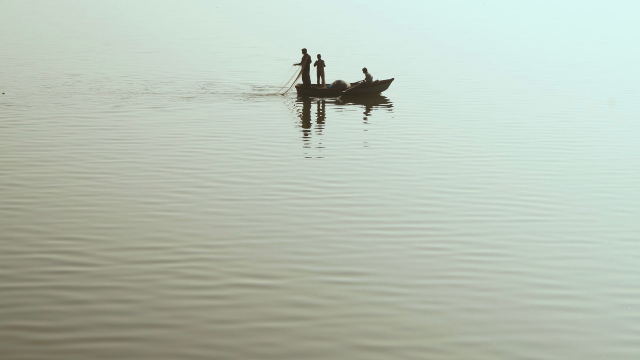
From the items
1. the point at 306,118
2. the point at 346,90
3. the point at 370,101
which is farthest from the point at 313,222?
the point at 370,101

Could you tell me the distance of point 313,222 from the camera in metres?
12.8

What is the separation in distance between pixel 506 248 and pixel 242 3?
9922 cm

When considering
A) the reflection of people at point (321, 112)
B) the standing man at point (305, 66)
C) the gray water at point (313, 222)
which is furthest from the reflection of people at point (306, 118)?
the standing man at point (305, 66)

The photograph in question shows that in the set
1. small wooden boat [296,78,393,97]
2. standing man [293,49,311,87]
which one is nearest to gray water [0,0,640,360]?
small wooden boat [296,78,393,97]

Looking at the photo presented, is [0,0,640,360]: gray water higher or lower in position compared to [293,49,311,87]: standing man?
lower

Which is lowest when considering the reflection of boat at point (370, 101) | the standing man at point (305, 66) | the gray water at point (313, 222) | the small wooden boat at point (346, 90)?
the gray water at point (313, 222)

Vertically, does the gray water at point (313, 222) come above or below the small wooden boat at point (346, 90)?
below

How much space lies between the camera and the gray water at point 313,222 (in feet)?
28.2

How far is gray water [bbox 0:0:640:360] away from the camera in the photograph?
28.2 ft

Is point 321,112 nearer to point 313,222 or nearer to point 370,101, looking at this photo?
point 370,101

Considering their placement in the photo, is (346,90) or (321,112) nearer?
(321,112)

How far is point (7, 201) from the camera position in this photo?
13562 millimetres

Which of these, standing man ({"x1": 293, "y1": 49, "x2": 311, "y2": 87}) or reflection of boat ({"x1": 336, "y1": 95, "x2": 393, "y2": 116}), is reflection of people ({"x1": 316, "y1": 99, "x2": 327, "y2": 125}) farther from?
standing man ({"x1": 293, "y1": 49, "x2": 311, "y2": 87})

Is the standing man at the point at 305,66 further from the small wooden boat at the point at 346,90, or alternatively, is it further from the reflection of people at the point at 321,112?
the reflection of people at the point at 321,112
